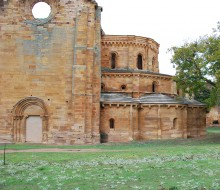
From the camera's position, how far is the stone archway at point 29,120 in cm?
2820

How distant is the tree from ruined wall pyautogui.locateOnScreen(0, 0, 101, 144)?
760 cm

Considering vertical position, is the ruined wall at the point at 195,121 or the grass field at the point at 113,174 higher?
the ruined wall at the point at 195,121

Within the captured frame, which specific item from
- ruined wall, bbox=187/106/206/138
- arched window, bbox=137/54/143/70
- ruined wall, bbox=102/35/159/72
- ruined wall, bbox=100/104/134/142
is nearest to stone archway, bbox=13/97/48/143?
ruined wall, bbox=100/104/134/142

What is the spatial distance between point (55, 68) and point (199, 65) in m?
12.4

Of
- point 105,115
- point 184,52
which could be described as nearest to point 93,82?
point 105,115

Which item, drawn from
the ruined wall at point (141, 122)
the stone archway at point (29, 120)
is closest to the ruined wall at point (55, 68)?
the stone archway at point (29, 120)

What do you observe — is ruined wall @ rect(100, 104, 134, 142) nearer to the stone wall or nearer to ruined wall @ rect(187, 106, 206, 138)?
the stone wall

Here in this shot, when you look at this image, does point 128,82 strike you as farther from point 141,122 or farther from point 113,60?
point 141,122

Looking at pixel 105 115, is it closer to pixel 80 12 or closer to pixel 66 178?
pixel 80 12

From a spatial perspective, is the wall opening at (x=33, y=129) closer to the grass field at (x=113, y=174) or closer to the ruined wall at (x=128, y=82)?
the ruined wall at (x=128, y=82)

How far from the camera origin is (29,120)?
28719mm

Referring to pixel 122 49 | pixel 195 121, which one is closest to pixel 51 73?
pixel 122 49

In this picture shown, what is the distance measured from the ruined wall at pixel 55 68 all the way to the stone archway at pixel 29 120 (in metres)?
Answer: 0.12

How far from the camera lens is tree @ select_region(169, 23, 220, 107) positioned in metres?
26.5
